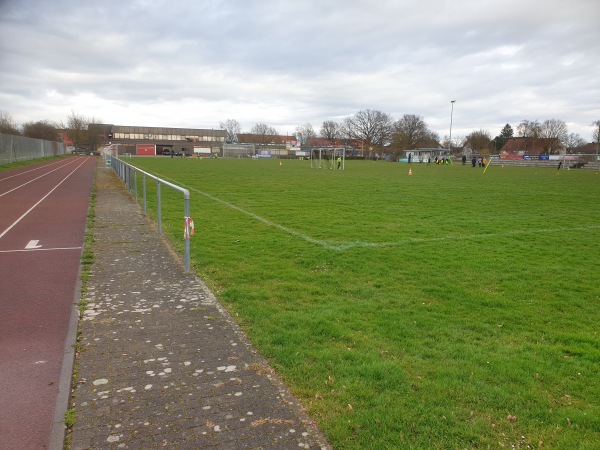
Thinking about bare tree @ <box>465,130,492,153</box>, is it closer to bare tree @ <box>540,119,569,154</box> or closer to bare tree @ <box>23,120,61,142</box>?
bare tree @ <box>540,119,569,154</box>

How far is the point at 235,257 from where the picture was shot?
7.02 m

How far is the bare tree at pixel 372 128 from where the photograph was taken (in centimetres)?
10119

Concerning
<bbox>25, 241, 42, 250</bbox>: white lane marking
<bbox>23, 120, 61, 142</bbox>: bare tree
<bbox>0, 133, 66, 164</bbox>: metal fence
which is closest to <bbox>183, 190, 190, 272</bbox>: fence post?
<bbox>25, 241, 42, 250</bbox>: white lane marking

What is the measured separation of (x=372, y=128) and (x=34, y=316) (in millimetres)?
102810

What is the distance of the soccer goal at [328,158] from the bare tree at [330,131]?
177ft

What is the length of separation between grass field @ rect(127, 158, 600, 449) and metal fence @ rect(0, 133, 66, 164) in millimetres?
31220

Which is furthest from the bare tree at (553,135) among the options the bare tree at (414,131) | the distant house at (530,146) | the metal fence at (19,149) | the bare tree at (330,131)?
the metal fence at (19,149)

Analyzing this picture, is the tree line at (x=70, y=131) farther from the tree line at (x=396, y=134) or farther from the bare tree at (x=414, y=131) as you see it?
the bare tree at (x=414, y=131)

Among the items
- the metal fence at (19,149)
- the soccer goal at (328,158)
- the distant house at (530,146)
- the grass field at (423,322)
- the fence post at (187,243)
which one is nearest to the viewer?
the grass field at (423,322)

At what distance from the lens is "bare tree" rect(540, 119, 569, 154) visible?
265 ft

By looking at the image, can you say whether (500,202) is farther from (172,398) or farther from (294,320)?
(172,398)

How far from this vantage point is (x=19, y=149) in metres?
39.2

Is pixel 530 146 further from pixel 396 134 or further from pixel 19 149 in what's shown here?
pixel 19 149

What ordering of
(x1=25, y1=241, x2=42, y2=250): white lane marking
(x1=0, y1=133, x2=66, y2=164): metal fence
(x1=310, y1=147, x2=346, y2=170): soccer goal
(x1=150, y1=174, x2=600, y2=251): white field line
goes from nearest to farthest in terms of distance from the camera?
(x1=25, y1=241, x2=42, y2=250): white lane marking < (x1=150, y1=174, x2=600, y2=251): white field line < (x1=0, y1=133, x2=66, y2=164): metal fence < (x1=310, y1=147, x2=346, y2=170): soccer goal
